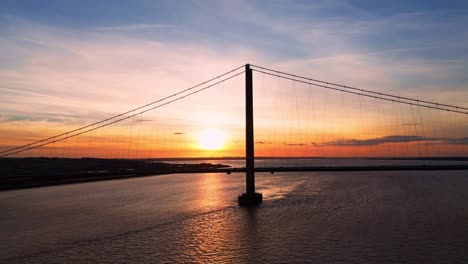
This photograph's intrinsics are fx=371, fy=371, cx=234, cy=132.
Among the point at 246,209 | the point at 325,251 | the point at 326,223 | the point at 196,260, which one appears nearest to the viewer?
the point at 196,260

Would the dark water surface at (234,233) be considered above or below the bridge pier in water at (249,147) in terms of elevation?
below

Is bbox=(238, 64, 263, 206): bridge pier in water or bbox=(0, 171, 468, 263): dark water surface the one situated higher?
bbox=(238, 64, 263, 206): bridge pier in water

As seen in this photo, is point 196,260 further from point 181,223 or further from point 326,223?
point 326,223

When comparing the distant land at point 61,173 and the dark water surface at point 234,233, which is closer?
the dark water surface at point 234,233

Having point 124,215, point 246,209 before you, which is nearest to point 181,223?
point 124,215

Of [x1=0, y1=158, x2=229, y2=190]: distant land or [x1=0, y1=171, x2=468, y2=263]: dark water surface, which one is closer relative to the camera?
[x1=0, y1=171, x2=468, y2=263]: dark water surface

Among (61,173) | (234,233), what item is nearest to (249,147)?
(234,233)

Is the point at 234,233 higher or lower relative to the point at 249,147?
lower

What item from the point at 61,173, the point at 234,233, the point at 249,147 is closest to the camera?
the point at 234,233

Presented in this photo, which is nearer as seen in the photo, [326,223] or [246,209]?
[326,223]

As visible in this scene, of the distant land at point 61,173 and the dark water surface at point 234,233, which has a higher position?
the distant land at point 61,173

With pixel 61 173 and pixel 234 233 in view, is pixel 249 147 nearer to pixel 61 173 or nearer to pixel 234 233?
pixel 234 233
